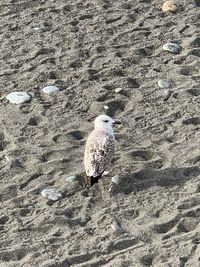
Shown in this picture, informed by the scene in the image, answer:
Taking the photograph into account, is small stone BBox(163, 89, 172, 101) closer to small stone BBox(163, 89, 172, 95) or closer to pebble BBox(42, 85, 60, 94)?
small stone BBox(163, 89, 172, 95)

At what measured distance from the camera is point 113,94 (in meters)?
7.70

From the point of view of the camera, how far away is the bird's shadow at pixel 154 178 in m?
6.37

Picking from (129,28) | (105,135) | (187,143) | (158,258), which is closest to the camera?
(158,258)

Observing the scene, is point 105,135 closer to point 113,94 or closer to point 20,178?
point 20,178

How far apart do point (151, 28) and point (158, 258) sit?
395 cm

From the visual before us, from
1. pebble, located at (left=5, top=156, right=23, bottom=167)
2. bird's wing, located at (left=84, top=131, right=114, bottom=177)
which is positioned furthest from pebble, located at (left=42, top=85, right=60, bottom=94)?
bird's wing, located at (left=84, top=131, right=114, bottom=177)

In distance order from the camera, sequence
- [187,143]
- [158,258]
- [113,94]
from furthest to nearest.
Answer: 1. [113,94]
2. [187,143]
3. [158,258]

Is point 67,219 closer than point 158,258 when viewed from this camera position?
No

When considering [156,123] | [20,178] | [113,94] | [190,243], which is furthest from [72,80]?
[190,243]

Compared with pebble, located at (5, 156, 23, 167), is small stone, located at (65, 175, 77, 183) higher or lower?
lower

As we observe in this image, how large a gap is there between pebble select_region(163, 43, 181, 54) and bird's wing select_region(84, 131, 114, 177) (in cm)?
224

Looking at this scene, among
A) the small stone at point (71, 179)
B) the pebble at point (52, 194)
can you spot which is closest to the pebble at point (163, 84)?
the small stone at point (71, 179)

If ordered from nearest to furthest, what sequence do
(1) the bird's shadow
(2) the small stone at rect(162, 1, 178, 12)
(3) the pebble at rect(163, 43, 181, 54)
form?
(1) the bird's shadow < (3) the pebble at rect(163, 43, 181, 54) < (2) the small stone at rect(162, 1, 178, 12)

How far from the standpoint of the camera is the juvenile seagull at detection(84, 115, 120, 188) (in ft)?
20.3
